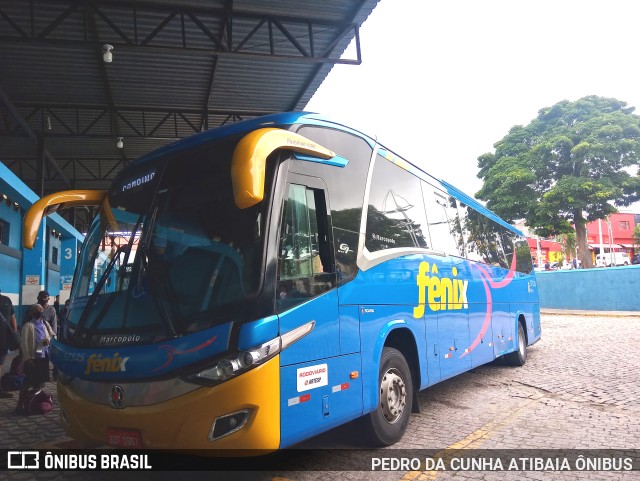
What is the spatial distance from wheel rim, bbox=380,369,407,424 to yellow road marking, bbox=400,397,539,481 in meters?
0.54

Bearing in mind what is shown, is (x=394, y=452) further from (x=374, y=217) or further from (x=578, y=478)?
(x=374, y=217)

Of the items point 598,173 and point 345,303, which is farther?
point 598,173

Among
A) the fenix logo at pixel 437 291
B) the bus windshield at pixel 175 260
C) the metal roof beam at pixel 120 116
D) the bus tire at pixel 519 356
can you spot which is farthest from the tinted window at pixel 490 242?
the metal roof beam at pixel 120 116

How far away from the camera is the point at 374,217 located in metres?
5.12

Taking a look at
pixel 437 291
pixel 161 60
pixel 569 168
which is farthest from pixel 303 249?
pixel 569 168

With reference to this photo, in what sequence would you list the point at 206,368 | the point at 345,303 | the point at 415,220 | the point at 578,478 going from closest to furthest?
1. the point at 206,368
2. the point at 578,478
3. the point at 345,303
4. the point at 415,220

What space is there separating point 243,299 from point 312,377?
86cm

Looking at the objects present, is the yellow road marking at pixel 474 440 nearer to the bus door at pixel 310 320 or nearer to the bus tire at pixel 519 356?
the bus door at pixel 310 320

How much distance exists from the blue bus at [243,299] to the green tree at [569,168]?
89.6ft

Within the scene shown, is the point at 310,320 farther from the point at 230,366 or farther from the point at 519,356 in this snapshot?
the point at 519,356

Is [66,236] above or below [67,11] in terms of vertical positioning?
below

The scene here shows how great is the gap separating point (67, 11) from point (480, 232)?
8.31 m

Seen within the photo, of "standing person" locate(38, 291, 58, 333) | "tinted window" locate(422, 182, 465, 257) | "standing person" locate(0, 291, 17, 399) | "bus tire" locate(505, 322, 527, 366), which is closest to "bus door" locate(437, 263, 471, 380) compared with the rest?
"tinted window" locate(422, 182, 465, 257)

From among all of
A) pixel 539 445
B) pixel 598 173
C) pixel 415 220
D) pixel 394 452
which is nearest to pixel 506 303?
pixel 415 220
